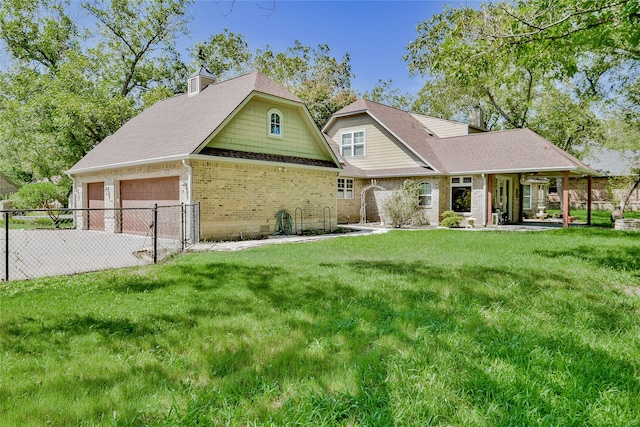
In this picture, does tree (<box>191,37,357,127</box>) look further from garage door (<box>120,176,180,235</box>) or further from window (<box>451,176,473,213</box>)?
garage door (<box>120,176,180,235</box>)

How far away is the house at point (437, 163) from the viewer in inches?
752

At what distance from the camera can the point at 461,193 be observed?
20797mm

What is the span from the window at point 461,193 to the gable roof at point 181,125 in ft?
25.7

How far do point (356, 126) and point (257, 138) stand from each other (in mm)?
10357

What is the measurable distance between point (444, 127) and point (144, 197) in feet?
62.1

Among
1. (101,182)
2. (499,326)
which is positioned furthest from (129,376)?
(101,182)

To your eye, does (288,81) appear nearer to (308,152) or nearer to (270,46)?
(270,46)

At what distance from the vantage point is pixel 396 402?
2725 millimetres

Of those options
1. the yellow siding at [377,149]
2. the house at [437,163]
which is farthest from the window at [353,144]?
the yellow siding at [377,149]

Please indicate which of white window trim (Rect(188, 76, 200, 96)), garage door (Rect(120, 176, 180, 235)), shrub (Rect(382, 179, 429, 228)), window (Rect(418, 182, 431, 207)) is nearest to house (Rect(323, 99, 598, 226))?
window (Rect(418, 182, 431, 207))

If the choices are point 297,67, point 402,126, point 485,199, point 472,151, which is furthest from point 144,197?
point 297,67

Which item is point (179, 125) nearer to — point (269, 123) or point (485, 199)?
point (269, 123)

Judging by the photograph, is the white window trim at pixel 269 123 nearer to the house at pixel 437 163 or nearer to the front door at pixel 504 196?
the house at pixel 437 163

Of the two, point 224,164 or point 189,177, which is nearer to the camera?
point 189,177
